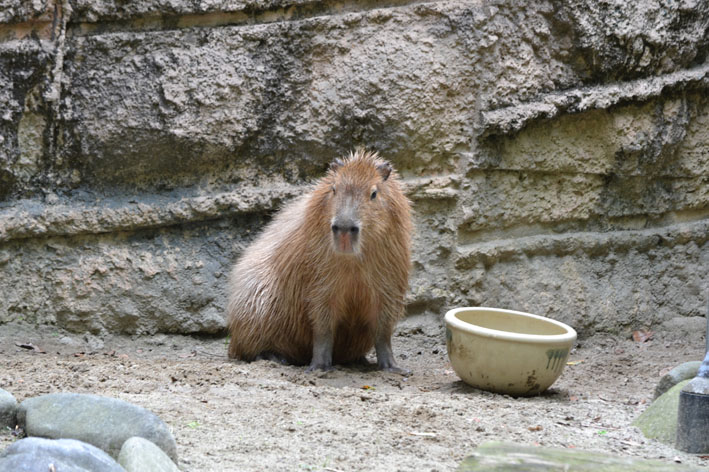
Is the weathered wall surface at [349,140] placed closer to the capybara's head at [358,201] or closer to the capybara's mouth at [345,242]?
the capybara's head at [358,201]

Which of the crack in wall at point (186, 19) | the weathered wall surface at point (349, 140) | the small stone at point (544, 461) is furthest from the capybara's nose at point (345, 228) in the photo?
the small stone at point (544, 461)

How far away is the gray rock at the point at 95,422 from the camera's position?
274 centimetres

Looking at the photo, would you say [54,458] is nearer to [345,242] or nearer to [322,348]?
[345,242]

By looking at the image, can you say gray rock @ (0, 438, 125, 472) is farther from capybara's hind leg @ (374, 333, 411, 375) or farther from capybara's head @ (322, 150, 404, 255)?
capybara's hind leg @ (374, 333, 411, 375)

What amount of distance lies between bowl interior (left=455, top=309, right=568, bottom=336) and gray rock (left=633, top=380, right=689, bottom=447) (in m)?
0.95

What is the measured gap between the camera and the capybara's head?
436 cm

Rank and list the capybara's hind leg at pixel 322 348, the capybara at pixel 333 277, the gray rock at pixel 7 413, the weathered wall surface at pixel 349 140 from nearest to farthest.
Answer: the gray rock at pixel 7 413 → the capybara at pixel 333 277 → the capybara's hind leg at pixel 322 348 → the weathered wall surface at pixel 349 140

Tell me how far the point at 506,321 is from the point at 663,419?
50.9 inches

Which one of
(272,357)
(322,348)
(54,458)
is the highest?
(54,458)

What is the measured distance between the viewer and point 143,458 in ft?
8.29

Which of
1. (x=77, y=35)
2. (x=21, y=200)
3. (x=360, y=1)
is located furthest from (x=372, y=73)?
(x=21, y=200)

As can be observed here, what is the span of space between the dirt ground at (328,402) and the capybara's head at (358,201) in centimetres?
74

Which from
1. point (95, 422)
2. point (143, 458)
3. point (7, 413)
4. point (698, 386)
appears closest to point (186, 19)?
point (7, 413)

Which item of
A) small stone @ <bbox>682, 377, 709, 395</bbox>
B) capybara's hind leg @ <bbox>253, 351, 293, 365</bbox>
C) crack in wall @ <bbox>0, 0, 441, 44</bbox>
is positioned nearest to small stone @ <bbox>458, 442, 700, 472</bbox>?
small stone @ <bbox>682, 377, 709, 395</bbox>
